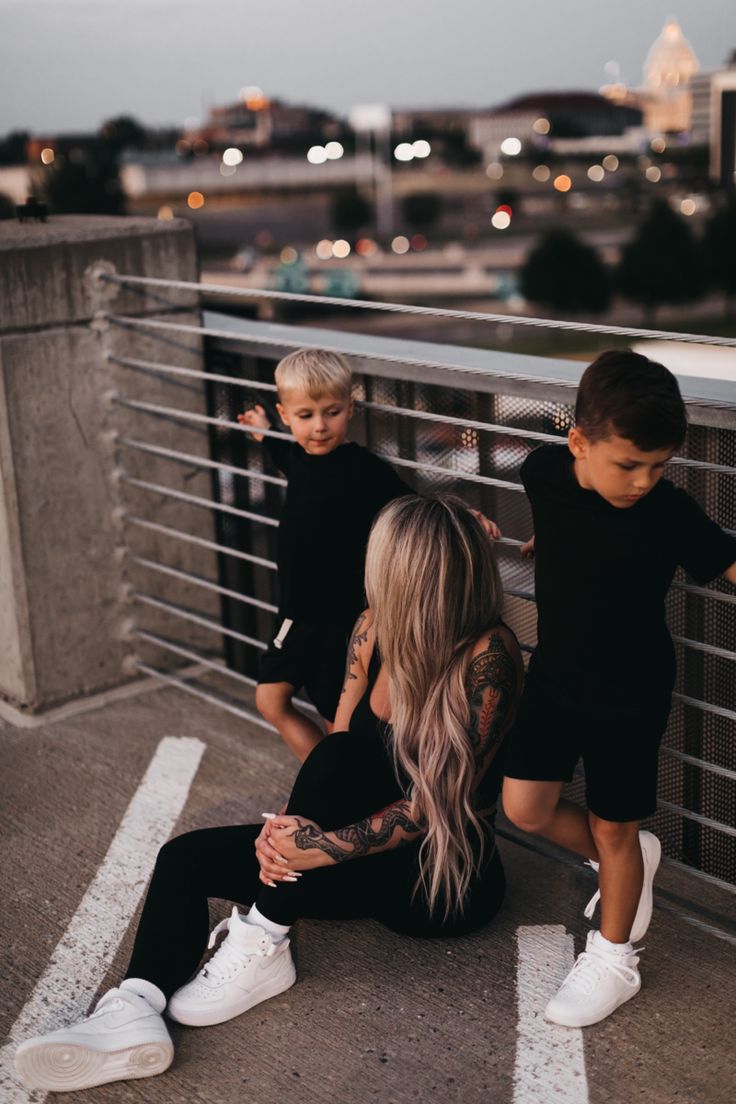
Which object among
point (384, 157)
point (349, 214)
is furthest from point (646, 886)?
point (384, 157)

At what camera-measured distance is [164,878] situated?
2.98 metres

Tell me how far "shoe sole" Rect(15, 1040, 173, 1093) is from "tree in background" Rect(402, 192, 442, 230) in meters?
117

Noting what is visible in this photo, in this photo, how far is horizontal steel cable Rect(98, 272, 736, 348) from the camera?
108 inches

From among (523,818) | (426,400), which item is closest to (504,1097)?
(523,818)

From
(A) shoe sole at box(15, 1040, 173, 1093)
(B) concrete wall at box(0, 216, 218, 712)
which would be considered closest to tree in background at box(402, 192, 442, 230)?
(B) concrete wall at box(0, 216, 218, 712)

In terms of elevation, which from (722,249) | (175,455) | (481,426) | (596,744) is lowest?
(722,249)

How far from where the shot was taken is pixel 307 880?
9.62 feet

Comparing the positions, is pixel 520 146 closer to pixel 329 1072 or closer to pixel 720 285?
pixel 720 285

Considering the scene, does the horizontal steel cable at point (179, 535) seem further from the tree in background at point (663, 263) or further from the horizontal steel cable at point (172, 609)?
the tree in background at point (663, 263)

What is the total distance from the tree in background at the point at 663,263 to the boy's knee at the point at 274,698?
69.7 meters

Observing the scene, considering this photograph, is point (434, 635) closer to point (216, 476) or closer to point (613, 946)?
point (613, 946)

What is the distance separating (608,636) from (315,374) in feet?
3.82

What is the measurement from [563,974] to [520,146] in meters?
165

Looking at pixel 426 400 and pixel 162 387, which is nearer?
pixel 426 400
